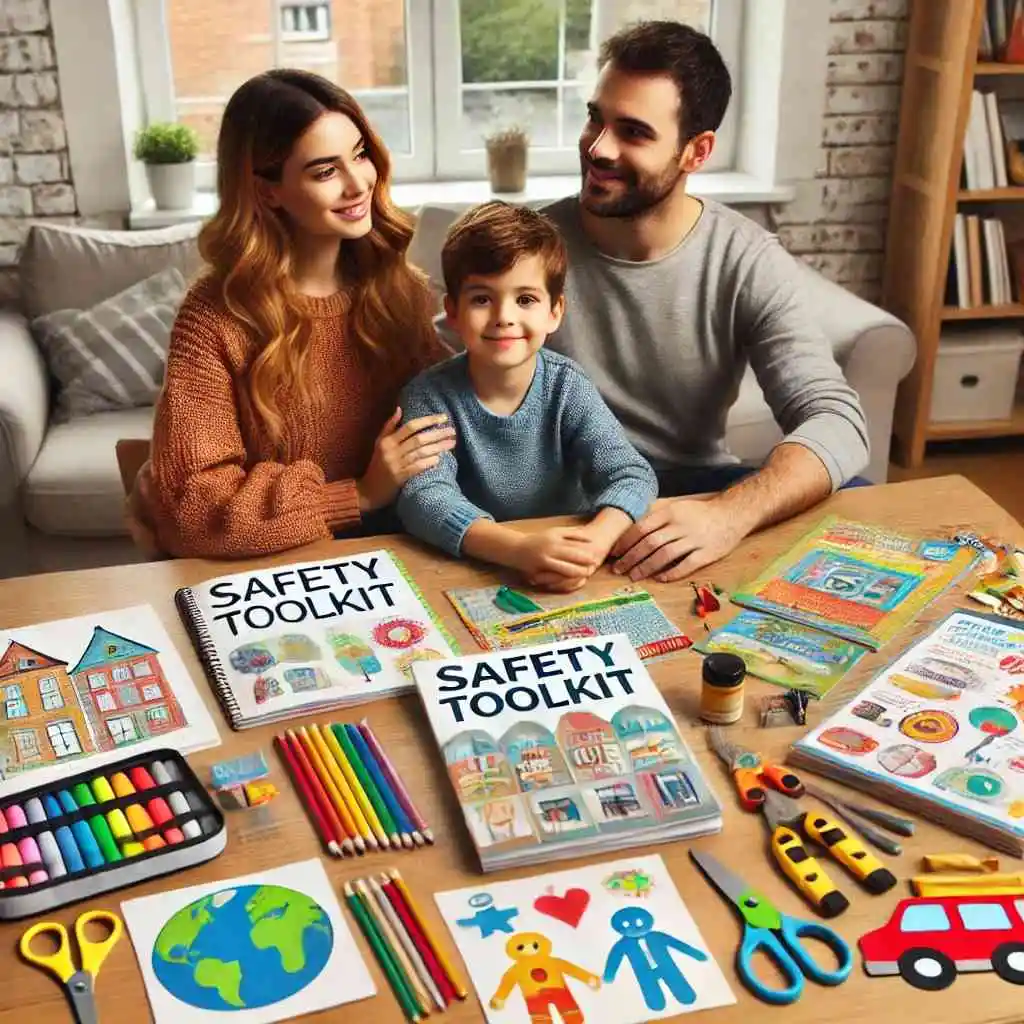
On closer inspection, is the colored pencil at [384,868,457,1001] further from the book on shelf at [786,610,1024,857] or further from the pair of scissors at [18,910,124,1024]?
the book on shelf at [786,610,1024,857]

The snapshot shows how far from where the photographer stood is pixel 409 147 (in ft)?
12.2

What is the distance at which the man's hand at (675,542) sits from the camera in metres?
1.55

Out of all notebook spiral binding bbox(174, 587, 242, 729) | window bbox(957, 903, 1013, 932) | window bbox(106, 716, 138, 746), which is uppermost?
notebook spiral binding bbox(174, 587, 242, 729)

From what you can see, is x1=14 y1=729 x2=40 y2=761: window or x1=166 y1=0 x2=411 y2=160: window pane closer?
x1=14 y1=729 x2=40 y2=761: window

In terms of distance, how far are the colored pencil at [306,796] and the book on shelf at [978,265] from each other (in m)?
2.80

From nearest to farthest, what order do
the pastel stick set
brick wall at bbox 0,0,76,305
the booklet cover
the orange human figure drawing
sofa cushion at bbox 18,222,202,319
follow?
the orange human figure drawing, the pastel stick set, the booklet cover, sofa cushion at bbox 18,222,202,319, brick wall at bbox 0,0,76,305

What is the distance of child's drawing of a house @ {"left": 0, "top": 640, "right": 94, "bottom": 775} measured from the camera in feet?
4.00

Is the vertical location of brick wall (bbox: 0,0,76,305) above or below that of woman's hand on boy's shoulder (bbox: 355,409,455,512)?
above

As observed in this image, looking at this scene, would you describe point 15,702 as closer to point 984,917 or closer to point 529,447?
point 529,447

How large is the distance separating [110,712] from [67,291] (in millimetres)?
2068

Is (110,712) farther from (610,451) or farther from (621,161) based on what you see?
(621,161)

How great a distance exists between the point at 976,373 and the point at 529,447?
90.3 inches

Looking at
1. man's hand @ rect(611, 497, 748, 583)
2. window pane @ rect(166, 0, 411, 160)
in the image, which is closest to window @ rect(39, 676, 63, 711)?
man's hand @ rect(611, 497, 748, 583)

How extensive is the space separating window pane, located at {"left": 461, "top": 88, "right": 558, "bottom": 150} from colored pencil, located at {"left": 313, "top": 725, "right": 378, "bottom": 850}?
2.80 m
